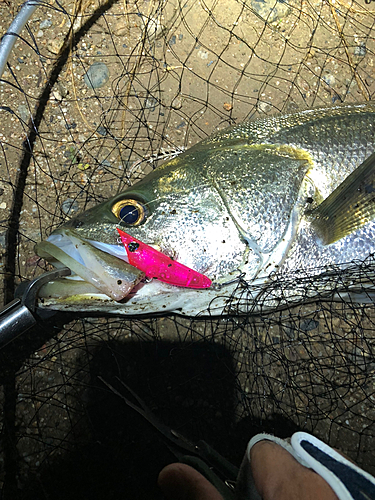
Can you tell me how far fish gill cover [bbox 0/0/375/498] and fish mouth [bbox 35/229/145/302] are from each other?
66 cm

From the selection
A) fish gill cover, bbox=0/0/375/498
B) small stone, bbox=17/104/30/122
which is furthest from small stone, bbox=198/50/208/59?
small stone, bbox=17/104/30/122

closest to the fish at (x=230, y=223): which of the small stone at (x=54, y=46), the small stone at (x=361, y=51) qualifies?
the small stone at (x=361, y=51)

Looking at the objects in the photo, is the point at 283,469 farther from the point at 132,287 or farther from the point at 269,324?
the point at 269,324

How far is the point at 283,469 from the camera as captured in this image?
1.15m

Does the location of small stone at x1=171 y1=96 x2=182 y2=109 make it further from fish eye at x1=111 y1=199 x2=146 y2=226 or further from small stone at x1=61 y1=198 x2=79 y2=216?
fish eye at x1=111 y1=199 x2=146 y2=226

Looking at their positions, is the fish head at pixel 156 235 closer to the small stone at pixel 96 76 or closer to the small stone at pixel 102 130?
the small stone at pixel 102 130

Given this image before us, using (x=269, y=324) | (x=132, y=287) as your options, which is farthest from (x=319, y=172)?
(x=132, y=287)

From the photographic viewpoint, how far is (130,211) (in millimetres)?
1678

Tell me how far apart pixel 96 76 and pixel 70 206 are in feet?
3.67

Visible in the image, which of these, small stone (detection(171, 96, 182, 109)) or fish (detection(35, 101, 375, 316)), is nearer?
fish (detection(35, 101, 375, 316))

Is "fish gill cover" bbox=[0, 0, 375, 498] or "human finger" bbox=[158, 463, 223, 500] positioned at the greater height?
"fish gill cover" bbox=[0, 0, 375, 498]

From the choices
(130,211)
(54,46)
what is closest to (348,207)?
(130,211)

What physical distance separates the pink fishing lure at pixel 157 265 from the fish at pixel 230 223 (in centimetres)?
2

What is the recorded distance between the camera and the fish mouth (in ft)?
4.91
